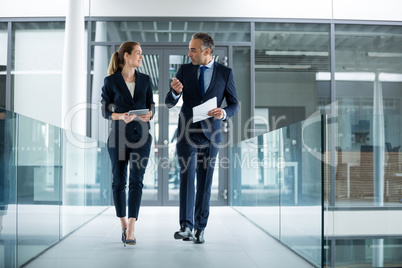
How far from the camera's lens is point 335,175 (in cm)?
338

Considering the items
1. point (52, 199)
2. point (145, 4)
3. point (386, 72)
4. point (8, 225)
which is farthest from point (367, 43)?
point (8, 225)

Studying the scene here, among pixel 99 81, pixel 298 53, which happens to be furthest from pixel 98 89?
pixel 298 53

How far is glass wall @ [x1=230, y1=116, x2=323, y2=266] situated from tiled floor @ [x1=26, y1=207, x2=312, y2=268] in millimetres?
115

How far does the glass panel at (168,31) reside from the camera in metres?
6.50

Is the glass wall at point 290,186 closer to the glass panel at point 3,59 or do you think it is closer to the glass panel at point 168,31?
the glass panel at point 168,31

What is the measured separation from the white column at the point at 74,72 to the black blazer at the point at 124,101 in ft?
9.34

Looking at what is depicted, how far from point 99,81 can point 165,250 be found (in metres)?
3.85

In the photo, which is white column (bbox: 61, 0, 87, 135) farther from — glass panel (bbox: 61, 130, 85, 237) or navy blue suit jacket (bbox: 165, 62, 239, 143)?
navy blue suit jacket (bbox: 165, 62, 239, 143)

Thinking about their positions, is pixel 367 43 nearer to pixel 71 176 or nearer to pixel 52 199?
pixel 71 176

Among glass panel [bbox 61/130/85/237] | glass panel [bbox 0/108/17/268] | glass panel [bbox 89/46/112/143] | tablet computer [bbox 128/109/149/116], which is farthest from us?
glass panel [bbox 89/46/112/143]

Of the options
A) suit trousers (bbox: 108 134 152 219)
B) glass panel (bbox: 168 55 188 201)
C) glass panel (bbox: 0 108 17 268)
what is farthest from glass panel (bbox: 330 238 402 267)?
glass panel (bbox: 168 55 188 201)

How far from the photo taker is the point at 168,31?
6516mm

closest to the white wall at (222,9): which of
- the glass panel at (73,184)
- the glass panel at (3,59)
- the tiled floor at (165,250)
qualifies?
the glass panel at (3,59)

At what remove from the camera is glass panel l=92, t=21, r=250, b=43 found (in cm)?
650
